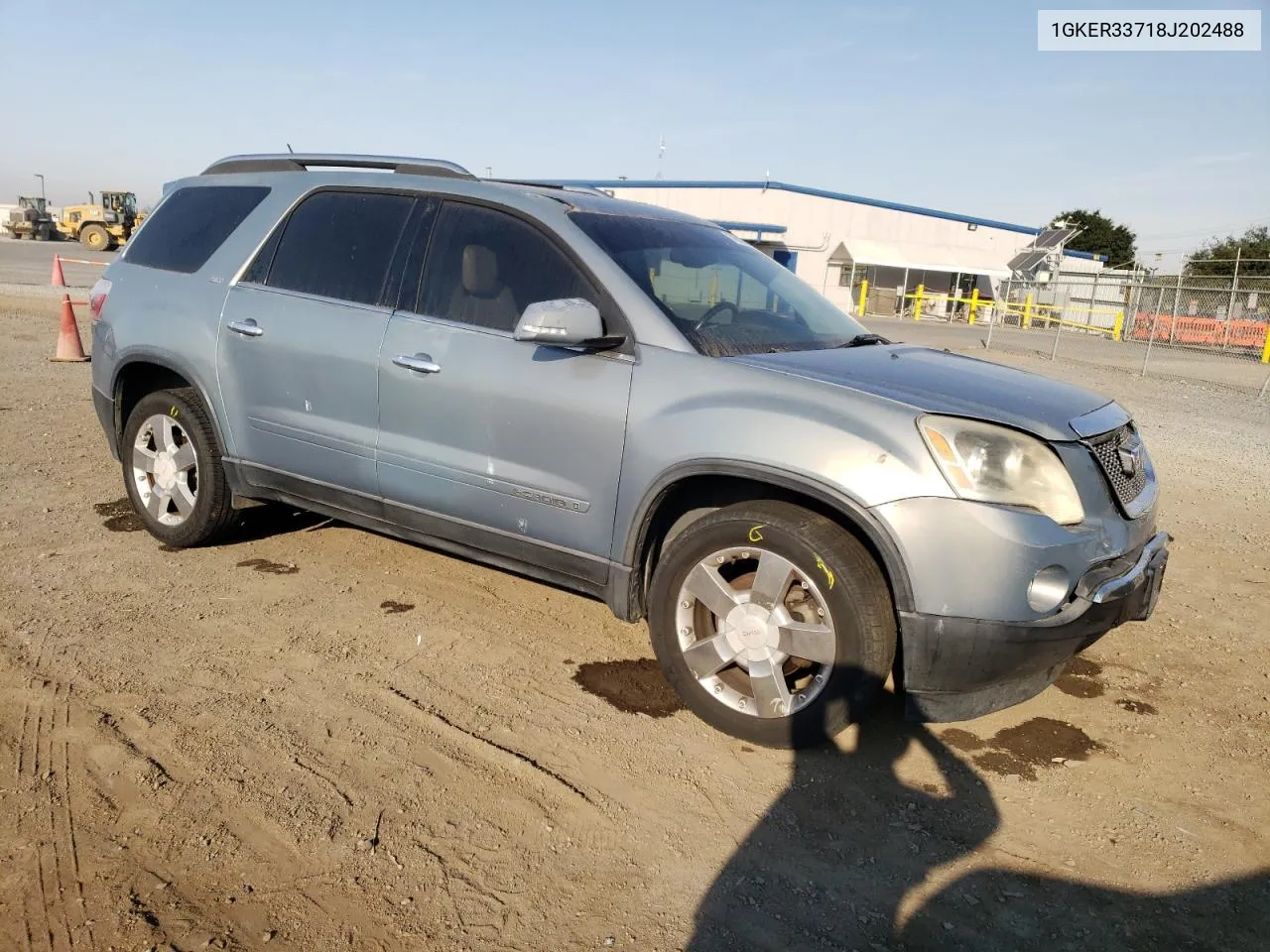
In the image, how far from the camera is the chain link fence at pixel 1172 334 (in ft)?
61.8

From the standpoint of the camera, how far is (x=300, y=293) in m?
4.44

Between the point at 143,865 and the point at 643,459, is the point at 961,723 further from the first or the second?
the point at 143,865

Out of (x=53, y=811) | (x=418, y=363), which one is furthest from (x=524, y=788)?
(x=418, y=363)

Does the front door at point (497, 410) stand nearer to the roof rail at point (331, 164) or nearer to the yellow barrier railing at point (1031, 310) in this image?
the roof rail at point (331, 164)

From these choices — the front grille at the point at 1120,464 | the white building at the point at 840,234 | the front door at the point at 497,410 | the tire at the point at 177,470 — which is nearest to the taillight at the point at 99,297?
the tire at the point at 177,470

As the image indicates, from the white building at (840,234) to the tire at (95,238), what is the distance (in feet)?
66.8

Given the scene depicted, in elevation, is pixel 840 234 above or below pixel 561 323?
above

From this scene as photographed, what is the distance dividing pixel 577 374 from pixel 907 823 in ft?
6.28

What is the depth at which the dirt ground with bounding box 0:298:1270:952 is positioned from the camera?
98.8 inches

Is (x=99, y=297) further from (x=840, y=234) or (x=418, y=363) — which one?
(x=840, y=234)

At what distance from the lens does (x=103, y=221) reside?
42.9 m

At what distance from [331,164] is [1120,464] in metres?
3.75

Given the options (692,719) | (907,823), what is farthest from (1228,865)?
(692,719)

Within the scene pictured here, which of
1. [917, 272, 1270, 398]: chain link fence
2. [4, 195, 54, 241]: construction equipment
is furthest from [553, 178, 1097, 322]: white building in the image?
[4, 195, 54, 241]: construction equipment
